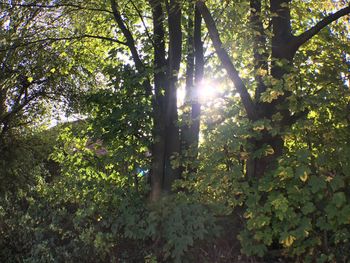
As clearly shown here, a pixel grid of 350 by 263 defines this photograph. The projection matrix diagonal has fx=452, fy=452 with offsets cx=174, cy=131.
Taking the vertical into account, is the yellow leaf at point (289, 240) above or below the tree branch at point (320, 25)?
below

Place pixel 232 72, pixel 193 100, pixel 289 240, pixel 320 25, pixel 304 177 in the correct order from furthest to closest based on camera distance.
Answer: pixel 193 100 < pixel 232 72 < pixel 320 25 < pixel 289 240 < pixel 304 177

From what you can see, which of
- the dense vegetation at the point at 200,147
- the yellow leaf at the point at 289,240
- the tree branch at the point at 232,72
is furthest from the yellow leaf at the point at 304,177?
the tree branch at the point at 232,72

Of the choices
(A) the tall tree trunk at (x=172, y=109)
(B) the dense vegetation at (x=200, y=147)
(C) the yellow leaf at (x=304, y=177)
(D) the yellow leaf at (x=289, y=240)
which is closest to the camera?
(C) the yellow leaf at (x=304, y=177)

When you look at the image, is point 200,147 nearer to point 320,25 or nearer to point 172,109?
point 172,109

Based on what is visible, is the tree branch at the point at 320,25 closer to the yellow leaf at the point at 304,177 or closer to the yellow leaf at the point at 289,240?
the yellow leaf at the point at 304,177

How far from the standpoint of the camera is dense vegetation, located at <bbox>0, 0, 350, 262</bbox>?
4.89m

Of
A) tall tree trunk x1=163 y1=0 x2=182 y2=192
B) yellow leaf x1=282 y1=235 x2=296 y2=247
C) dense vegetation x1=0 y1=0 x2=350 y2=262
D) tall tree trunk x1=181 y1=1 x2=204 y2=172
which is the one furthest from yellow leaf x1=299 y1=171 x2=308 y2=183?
tall tree trunk x1=163 y1=0 x2=182 y2=192

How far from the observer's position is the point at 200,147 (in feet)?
19.1

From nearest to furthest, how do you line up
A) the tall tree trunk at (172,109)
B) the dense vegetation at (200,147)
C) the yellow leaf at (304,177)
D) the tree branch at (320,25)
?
the yellow leaf at (304,177)
the dense vegetation at (200,147)
the tree branch at (320,25)
the tall tree trunk at (172,109)

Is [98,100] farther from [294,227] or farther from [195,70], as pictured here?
[294,227]

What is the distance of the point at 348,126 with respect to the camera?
17.2 feet

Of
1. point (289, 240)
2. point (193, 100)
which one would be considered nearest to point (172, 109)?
point (193, 100)

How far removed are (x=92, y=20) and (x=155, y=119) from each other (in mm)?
3255

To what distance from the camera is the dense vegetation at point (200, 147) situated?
4891mm
